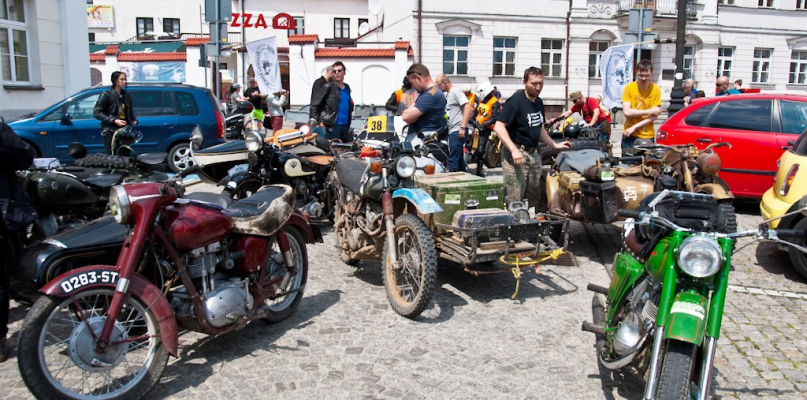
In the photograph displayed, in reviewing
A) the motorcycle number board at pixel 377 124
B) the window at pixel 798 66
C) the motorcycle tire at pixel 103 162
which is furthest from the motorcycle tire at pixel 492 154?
the window at pixel 798 66

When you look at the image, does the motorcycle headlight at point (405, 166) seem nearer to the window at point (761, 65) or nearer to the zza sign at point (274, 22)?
the window at point (761, 65)

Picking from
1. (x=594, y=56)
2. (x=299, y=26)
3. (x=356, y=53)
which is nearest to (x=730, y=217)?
(x=356, y=53)

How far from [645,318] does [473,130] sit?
9485mm

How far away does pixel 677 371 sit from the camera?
9.04 ft

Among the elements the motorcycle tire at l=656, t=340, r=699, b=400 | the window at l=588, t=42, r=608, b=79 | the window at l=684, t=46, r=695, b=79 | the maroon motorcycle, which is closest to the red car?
the motorcycle tire at l=656, t=340, r=699, b=400

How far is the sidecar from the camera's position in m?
4.79

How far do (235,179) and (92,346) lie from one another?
3.90 meters

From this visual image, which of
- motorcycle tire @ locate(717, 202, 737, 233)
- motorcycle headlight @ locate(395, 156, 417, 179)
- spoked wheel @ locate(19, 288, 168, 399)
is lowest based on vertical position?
spoked wheel @ locate(19, 288, 168, 399)

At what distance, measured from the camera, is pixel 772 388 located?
3695 mm

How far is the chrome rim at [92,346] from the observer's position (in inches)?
125

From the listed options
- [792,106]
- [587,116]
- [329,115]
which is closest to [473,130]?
[587,116]

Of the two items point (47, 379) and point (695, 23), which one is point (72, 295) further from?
point (695, 23)

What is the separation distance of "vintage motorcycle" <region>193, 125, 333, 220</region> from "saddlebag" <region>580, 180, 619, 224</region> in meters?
2.85

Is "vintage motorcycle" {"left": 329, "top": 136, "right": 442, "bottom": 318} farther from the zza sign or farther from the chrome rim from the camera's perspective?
the zza sign
